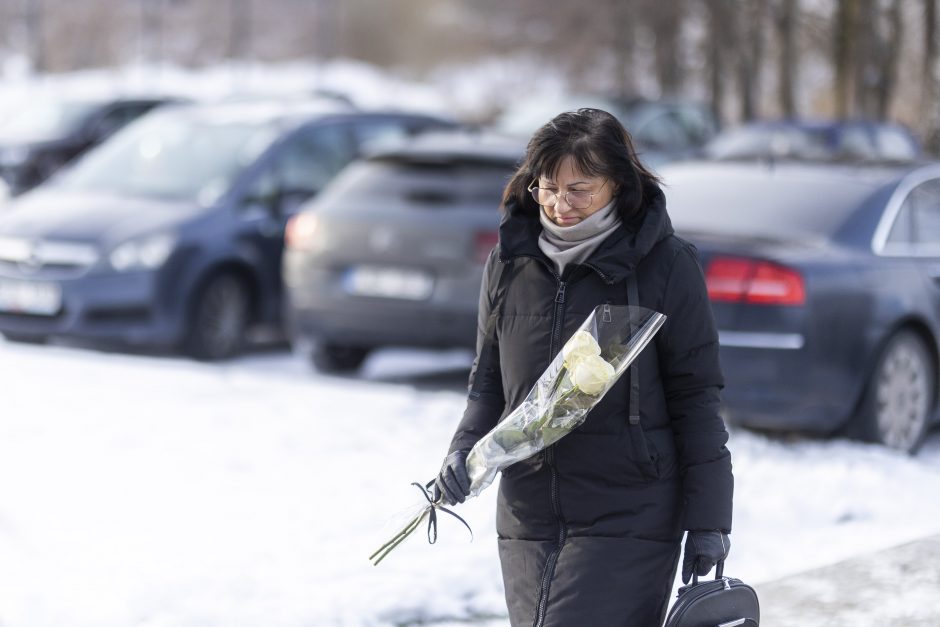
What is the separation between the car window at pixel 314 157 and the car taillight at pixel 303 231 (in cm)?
132

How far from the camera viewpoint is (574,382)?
10.0 ft

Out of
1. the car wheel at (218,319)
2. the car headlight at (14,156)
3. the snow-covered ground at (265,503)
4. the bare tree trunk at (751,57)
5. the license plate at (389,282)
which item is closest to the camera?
the snow-covered ground at (265,503)

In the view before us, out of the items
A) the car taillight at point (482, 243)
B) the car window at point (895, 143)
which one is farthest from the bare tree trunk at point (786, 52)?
the car taillight at point (482, 243)

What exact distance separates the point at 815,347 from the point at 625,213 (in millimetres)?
3637

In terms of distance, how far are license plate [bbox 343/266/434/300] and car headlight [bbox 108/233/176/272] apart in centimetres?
141

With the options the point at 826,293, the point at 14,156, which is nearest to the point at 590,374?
the point at 826,293

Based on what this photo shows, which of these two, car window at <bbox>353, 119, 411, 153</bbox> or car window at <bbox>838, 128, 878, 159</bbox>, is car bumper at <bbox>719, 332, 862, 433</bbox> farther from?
car window at <bbox>838, 128, 878, 159</bbox>

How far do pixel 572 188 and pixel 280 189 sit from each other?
7.18 meters

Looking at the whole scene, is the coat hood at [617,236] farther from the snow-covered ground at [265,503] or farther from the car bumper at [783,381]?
the car bumper at [783,381]

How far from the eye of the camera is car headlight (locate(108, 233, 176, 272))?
930 centimetres

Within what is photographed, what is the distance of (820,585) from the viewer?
5.15m

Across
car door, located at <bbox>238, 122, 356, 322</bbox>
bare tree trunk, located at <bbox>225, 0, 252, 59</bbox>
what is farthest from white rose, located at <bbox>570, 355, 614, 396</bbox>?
bare tree trunk, located at <bbox>225, 0, 252, 59</bbox>

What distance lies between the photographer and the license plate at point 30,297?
30.6ft

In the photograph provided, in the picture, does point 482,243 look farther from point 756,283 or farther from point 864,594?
point 864,594
